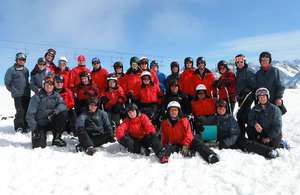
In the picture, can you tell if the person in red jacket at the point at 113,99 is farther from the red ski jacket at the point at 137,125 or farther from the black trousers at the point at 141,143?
the black trousers at the point at 141,143

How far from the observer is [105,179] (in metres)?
3.47

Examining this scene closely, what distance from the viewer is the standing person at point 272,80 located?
17.2ft

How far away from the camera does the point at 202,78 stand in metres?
6.78

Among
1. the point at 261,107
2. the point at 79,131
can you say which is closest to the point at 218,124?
the point at 261,107

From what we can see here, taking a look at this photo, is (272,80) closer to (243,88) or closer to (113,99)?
(243,88)

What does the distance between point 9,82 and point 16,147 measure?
2.55 meters

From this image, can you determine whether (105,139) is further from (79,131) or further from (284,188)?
(284,188)

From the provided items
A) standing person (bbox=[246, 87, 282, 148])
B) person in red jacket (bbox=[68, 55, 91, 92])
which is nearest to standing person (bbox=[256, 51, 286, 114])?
standing person (bbox=[246, 87, 282, 148])

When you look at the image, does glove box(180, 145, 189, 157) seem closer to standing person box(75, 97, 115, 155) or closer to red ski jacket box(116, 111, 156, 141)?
red ski jacket box(116, 111, 156, 141)

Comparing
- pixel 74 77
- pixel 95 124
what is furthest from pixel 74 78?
pixel 95 124

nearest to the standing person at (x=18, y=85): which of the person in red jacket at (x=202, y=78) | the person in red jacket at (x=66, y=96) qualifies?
the person in red jacket at (x=66, y=96)

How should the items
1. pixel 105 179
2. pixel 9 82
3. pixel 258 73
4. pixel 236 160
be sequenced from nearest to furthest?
pixel 105 179, pixel 236 160, pixel 258 73, pixel 9 82

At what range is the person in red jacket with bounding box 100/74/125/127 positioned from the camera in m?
6.35

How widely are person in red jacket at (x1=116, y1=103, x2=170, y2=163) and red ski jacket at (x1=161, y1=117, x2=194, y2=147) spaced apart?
13.2 inches
